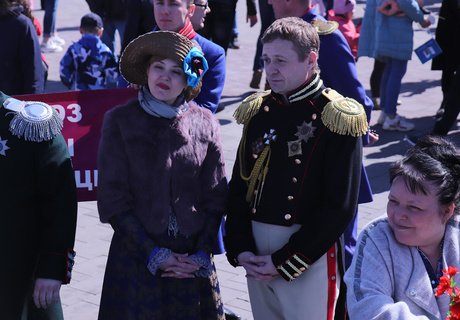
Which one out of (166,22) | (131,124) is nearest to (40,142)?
(131,124)

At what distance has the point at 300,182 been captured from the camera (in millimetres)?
3846

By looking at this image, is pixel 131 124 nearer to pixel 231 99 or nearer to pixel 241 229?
pixel 241 229

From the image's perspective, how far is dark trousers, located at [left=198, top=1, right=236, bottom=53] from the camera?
9.82 meters

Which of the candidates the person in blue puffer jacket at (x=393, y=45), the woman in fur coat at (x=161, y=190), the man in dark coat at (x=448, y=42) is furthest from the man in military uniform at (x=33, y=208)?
the man in dark coat at (x=448, y=42)

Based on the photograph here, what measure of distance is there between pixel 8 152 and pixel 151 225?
25.9 inches

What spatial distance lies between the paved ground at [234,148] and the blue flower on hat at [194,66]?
6.01 ft

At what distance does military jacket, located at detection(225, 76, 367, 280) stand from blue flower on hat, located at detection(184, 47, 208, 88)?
32 cm

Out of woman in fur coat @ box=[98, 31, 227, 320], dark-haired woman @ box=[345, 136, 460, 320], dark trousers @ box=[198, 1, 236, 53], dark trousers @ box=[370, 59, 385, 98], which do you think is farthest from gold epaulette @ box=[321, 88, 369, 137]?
dark trousers @ box=[370, 59, 385, 98]

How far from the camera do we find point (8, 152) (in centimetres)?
355

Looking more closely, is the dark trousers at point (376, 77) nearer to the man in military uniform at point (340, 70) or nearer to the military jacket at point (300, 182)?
the man in military uniform at point (340, 70)

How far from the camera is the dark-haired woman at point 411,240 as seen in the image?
3.11 m

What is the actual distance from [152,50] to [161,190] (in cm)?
60

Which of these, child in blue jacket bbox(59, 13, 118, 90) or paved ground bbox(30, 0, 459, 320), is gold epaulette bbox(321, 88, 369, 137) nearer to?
paved ground bbox(30, 0, 459, 320)

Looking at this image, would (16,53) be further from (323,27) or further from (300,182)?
(300,182)
